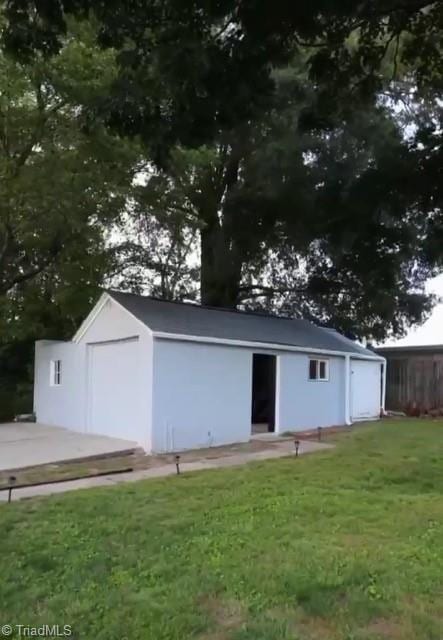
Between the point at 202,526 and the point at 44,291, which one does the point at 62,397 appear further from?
the point at 202,526

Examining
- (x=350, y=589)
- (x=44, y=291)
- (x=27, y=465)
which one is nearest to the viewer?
(x=350, y=589)

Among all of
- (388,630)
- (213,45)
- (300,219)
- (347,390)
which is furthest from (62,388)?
(388,630)

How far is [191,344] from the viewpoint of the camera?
1255cm

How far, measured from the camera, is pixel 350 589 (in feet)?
12.8

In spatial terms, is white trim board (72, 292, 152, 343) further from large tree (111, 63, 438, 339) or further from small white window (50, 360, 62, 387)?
large tree (111, 63, 438, 339)

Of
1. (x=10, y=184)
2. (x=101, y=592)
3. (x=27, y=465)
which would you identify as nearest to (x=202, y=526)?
(x=101, y=592)

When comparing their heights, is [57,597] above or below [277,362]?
below

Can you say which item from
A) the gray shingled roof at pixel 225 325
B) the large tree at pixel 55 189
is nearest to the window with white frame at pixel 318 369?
the gray shingled roof at pixel 225 325

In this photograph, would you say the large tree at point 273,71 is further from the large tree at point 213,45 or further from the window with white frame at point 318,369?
the window with white frame at point 318,369

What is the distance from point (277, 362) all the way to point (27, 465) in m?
6.48

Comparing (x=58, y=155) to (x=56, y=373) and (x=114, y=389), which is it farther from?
(x=56, y=373)

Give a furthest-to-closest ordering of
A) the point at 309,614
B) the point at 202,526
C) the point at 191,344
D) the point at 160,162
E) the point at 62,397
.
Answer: the point at 62,397
the point at 191,344
the point at 160,162
the point at 202,526
the point at 309,614

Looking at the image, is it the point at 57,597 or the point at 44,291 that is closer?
the point at 57,597

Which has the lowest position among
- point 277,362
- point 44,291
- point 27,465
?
point 27,465
